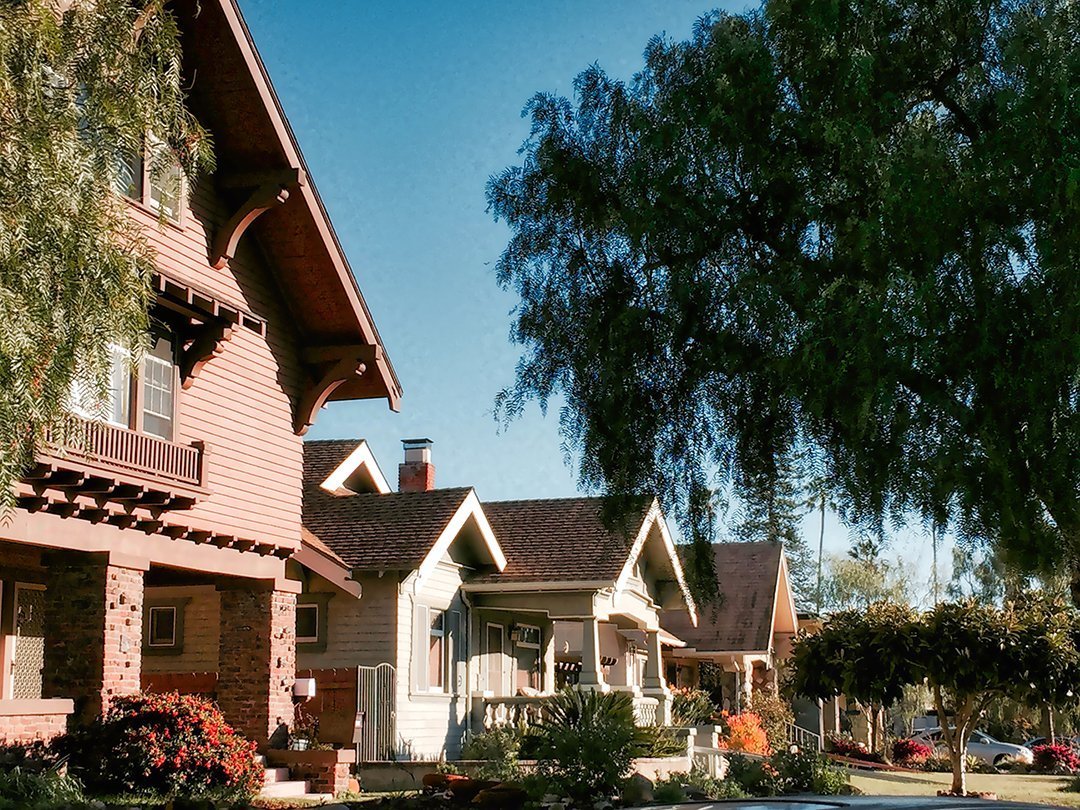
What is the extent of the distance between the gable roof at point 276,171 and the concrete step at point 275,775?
6532 mm

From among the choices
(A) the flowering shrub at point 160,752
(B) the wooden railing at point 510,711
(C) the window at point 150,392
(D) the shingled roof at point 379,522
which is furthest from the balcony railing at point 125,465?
(B) the wooden railing at point 510,711

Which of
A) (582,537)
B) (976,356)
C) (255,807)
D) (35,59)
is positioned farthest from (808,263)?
(582,537)

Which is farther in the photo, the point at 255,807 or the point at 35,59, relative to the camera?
the point at 255,807

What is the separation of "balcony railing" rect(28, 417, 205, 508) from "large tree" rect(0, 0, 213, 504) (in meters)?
4.13

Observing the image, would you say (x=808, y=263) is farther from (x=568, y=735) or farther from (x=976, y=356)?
(x=568, y=735)

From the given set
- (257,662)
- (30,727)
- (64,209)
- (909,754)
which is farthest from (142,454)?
(909,754)

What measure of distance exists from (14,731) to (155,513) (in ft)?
11.3

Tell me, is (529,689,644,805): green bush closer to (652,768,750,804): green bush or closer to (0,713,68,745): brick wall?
(652,768,750,804): green bush

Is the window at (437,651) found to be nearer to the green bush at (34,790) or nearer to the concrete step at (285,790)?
the concrete step at (285,790)

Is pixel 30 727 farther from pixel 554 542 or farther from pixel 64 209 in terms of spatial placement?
pixel 554 542

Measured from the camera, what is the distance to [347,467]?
30406mm

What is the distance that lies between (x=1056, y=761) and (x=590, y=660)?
2141 centimetres

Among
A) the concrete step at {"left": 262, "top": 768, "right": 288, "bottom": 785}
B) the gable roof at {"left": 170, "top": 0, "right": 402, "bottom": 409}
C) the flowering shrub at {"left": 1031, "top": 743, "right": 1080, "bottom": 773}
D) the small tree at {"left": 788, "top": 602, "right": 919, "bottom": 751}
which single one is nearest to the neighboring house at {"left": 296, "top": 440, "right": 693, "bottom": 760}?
the concrete step at {"left": 262, "top": 768, "right": 288, "bottom": 785}

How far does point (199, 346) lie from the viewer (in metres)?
19.1
